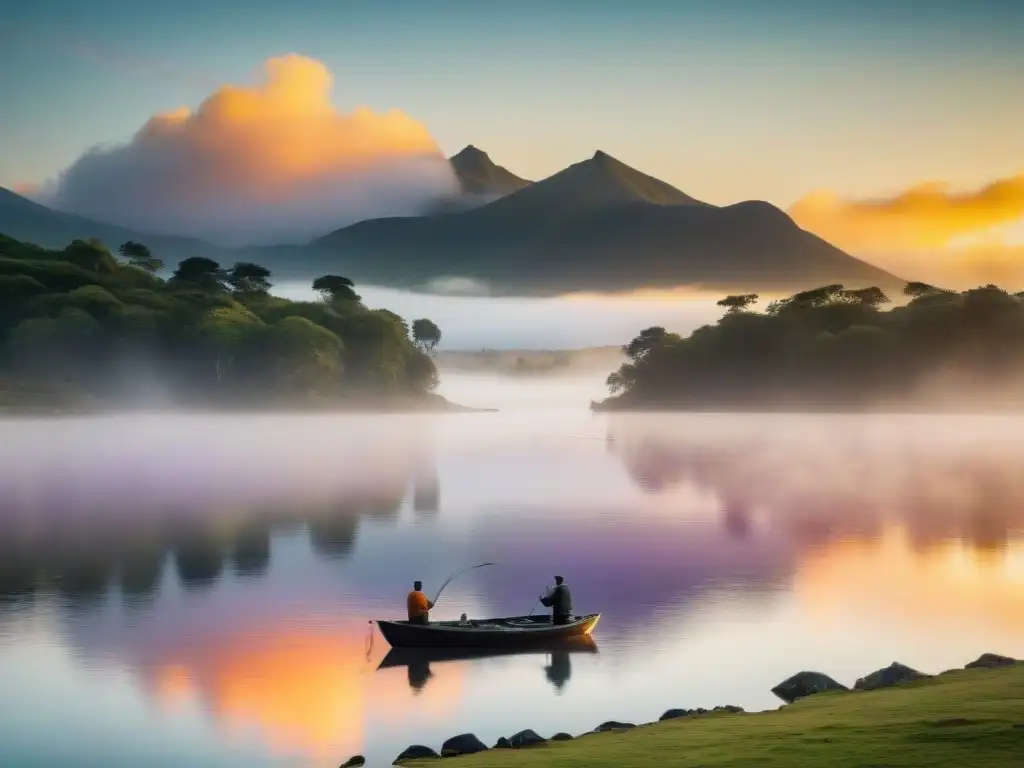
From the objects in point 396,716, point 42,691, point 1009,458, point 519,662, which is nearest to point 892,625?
point 519,662

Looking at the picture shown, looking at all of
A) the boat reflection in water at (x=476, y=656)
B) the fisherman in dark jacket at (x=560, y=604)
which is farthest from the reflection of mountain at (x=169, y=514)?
the fisherman in dark jacket at (x=560, y=604)

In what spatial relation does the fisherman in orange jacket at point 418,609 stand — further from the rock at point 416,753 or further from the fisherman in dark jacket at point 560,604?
the rock at point 416,753

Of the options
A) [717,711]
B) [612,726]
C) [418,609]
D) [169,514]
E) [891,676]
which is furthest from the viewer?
[169,514]

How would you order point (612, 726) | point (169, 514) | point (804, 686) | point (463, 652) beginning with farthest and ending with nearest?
point (169, 514), point (463, 652), point (804, 686), point (612, 726)

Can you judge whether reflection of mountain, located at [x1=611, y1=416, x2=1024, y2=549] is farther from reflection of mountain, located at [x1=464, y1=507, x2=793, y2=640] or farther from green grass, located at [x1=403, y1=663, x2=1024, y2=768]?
green grass, located at [x1=403, y1=663, x2=1024, y2=768]

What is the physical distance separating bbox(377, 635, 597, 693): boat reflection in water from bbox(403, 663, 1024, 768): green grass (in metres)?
7.22

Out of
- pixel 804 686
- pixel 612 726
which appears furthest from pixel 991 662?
pixel 612 726

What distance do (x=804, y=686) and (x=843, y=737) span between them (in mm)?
7876

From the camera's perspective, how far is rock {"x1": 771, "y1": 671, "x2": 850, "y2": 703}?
86.2 ft

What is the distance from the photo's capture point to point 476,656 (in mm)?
31266

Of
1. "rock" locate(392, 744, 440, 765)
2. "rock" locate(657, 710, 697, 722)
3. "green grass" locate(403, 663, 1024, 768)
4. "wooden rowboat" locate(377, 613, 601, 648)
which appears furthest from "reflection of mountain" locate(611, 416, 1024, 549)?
"rock" locate(392, 744, 440, 765)

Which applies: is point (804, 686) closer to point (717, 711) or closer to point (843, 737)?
point (717, 711)

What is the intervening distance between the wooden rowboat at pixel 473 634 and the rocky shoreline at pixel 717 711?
22.5ft

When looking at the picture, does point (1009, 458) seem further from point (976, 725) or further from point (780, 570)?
point (976, 725)
